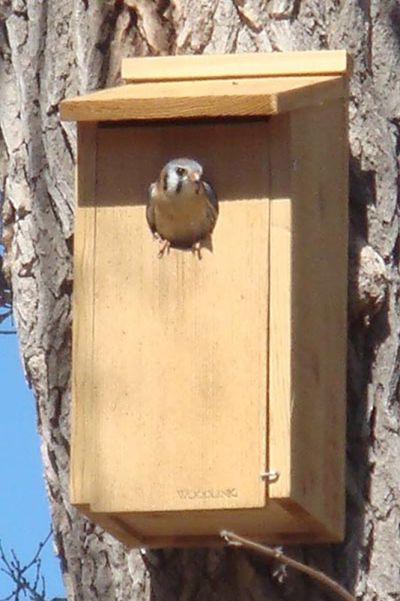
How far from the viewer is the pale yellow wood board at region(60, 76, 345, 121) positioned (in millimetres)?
3406

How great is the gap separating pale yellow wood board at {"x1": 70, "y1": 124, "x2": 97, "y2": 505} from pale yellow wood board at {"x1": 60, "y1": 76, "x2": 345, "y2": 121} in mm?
88

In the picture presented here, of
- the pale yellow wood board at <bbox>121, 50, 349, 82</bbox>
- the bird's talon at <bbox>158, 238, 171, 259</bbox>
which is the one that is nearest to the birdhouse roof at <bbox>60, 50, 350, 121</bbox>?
the pale yellow wood board at <bbox>121, 50, 349, 82</bbox>

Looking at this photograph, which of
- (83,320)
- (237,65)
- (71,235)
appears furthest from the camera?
(71,235)

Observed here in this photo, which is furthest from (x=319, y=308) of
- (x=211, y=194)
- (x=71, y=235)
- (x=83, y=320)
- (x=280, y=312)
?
(x=71, y=235)

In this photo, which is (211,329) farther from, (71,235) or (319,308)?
(71,235)

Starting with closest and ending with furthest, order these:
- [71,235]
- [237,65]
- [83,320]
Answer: [83,320] → [237,65] → [71,235]

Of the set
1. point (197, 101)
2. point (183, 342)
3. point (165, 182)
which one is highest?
point (197, 101)

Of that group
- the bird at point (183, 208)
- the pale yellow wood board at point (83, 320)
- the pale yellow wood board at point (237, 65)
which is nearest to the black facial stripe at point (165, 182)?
the bird at point (183, 208)

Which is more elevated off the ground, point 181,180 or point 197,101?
point 197,101

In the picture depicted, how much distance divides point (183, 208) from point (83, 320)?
0.25 m

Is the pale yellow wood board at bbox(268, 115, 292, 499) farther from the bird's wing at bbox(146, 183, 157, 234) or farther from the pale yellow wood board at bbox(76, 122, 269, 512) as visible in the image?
the bird's wing at bbox(146, 183, 157, 234)

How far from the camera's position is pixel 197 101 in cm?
343

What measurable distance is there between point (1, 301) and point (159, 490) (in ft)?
7.74

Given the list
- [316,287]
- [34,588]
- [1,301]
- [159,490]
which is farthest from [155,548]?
[1,301]
